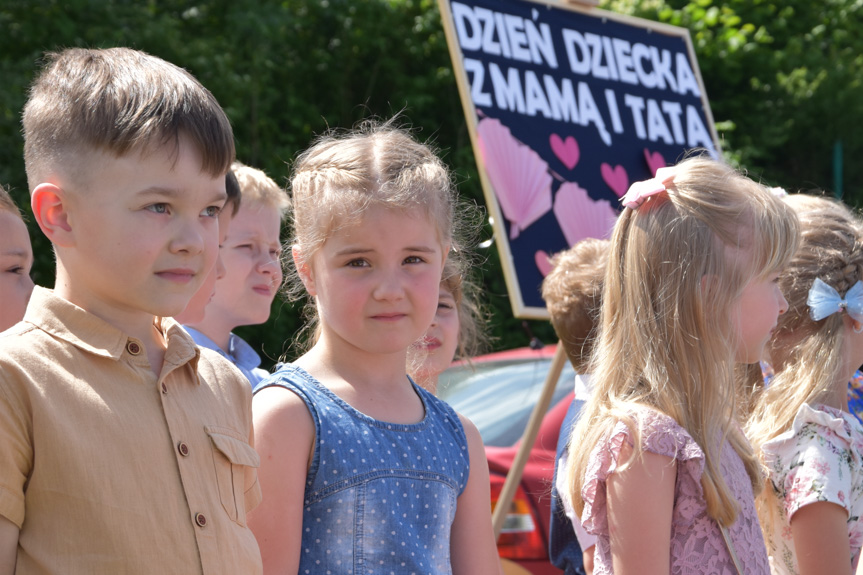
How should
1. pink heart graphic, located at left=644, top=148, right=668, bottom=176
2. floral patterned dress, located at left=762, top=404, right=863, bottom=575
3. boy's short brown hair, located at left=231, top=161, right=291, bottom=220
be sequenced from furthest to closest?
1. pink heart graphic, located at left=644, top=148, right=668, bottom=176
2. boy's short brown hair, located at left=231, top=161, right=291, bottom=220
3. floral patterned dress, located at left=762, top=404, right=863, bottom=575

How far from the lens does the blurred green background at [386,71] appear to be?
7.26m

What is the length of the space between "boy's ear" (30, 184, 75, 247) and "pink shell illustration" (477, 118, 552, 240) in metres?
2.53

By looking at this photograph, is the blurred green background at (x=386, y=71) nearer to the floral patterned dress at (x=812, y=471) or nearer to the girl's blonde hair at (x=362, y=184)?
the floral patterned dress at (x=812, y=471)

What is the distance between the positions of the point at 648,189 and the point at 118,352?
1.32m

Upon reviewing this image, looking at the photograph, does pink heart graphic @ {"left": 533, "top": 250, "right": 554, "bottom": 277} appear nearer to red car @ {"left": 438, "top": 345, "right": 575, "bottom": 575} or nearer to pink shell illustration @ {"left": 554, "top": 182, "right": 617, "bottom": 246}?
pink shell illustration @ {"left": 554, "top": 182, "right": 617, "bottom": 246}

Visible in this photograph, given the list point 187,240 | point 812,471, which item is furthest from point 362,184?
→ point 812,471

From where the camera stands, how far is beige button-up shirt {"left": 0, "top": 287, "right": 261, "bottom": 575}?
139 centimetres

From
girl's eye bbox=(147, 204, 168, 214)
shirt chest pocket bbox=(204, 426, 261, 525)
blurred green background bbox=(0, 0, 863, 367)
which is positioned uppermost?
blurred green background bbox=(0, 0, 863, 367)

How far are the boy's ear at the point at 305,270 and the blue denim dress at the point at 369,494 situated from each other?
18cm

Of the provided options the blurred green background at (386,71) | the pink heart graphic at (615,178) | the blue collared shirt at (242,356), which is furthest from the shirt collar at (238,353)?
the blurred green background at (386,71)

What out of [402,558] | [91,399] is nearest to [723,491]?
[402,558]

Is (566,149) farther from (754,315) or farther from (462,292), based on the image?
(754,315)

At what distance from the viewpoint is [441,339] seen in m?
3.03

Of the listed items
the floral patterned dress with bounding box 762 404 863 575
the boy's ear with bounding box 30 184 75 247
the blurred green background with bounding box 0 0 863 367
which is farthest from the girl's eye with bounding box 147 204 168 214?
the blurred green background with bounding box 0 0 863 367
